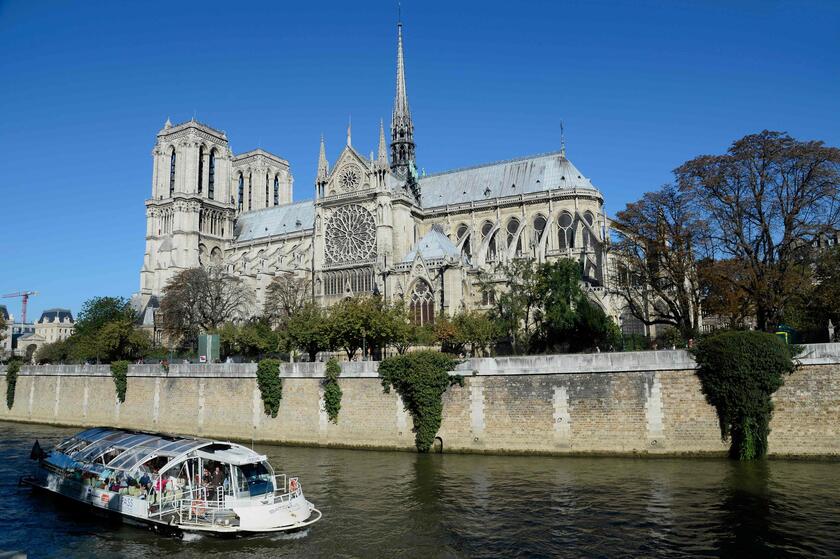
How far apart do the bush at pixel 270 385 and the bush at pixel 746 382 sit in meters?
21.9

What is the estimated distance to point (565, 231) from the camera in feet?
214

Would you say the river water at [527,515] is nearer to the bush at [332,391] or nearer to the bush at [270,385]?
the bush at [332,391]

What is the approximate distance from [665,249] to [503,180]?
3976 cm

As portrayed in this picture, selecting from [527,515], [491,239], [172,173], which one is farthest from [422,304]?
[172,173]

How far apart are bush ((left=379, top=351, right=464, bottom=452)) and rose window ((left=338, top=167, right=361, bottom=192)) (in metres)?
39.6

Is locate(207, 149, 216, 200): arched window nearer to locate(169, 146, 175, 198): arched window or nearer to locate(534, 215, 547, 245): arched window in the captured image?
locate(169, 146, 175, 198): arched window

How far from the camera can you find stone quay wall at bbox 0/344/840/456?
26188 mm

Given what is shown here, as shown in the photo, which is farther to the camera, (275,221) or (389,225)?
(275,221)

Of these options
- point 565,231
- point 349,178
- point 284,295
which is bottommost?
point 284,295

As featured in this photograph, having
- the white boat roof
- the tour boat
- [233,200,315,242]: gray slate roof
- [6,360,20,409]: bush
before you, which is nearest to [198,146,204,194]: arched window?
[233,200,315,242]: gray slate roof

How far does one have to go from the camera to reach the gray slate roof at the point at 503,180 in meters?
69.0

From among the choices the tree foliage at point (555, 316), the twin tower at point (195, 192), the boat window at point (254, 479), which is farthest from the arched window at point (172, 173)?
the boat window at point (254, 479)

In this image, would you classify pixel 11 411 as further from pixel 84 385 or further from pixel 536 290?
pixel 536 290

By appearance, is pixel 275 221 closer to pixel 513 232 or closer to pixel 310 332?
pixel 513 232
